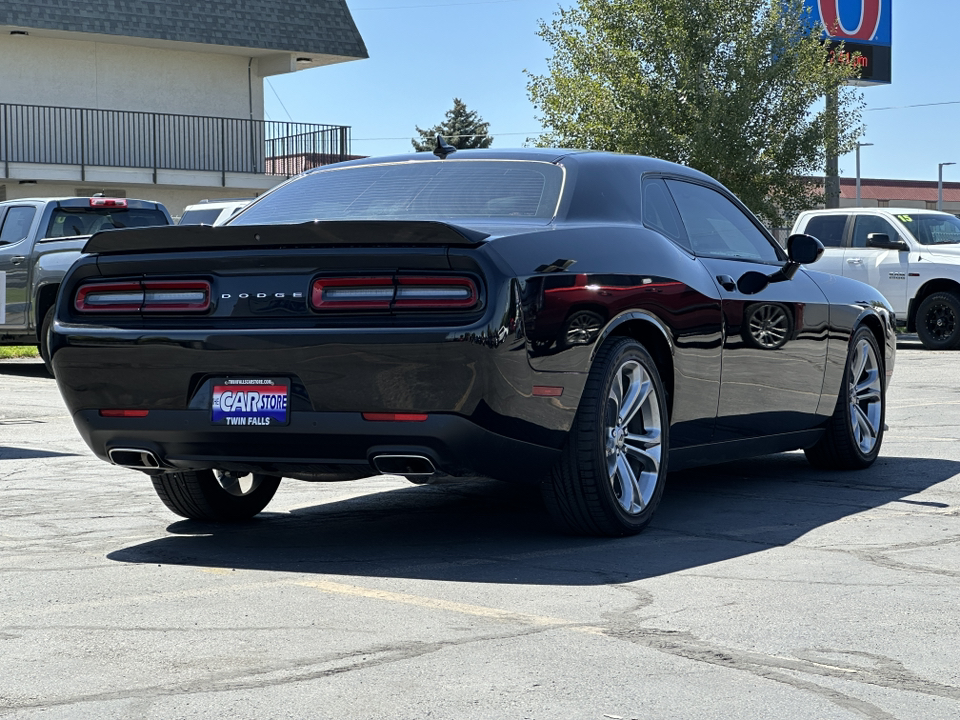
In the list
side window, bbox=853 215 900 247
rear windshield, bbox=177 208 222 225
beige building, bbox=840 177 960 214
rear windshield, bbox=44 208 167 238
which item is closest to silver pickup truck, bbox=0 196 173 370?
rear windshield, bbox=44 208 167 238

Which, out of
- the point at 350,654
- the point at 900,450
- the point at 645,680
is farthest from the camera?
the point at 900,450

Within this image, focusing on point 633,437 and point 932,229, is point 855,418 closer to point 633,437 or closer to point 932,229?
point 633,437

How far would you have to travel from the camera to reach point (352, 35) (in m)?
33.3

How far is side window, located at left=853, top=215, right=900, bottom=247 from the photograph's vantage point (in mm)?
21281

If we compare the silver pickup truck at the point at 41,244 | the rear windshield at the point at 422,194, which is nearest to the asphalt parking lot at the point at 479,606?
the rear windshield at the point at 422,194

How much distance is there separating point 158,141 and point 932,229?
16.8 metres

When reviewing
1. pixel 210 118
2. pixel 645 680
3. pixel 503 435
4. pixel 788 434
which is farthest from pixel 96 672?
pixel 210 118

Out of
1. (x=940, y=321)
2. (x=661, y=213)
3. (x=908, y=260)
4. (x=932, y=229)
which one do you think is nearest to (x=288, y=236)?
(x=661, y=213)

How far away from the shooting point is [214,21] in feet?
103

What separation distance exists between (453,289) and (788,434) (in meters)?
2.77

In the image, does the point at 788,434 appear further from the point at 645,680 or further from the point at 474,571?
the point at 645,680

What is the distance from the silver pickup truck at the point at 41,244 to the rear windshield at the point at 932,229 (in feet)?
33.7

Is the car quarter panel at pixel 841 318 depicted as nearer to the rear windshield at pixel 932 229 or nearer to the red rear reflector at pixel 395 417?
the red rear reflector at pixel 395 417

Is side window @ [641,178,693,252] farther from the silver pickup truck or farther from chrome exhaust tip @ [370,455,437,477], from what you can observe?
the silver pickup truck
